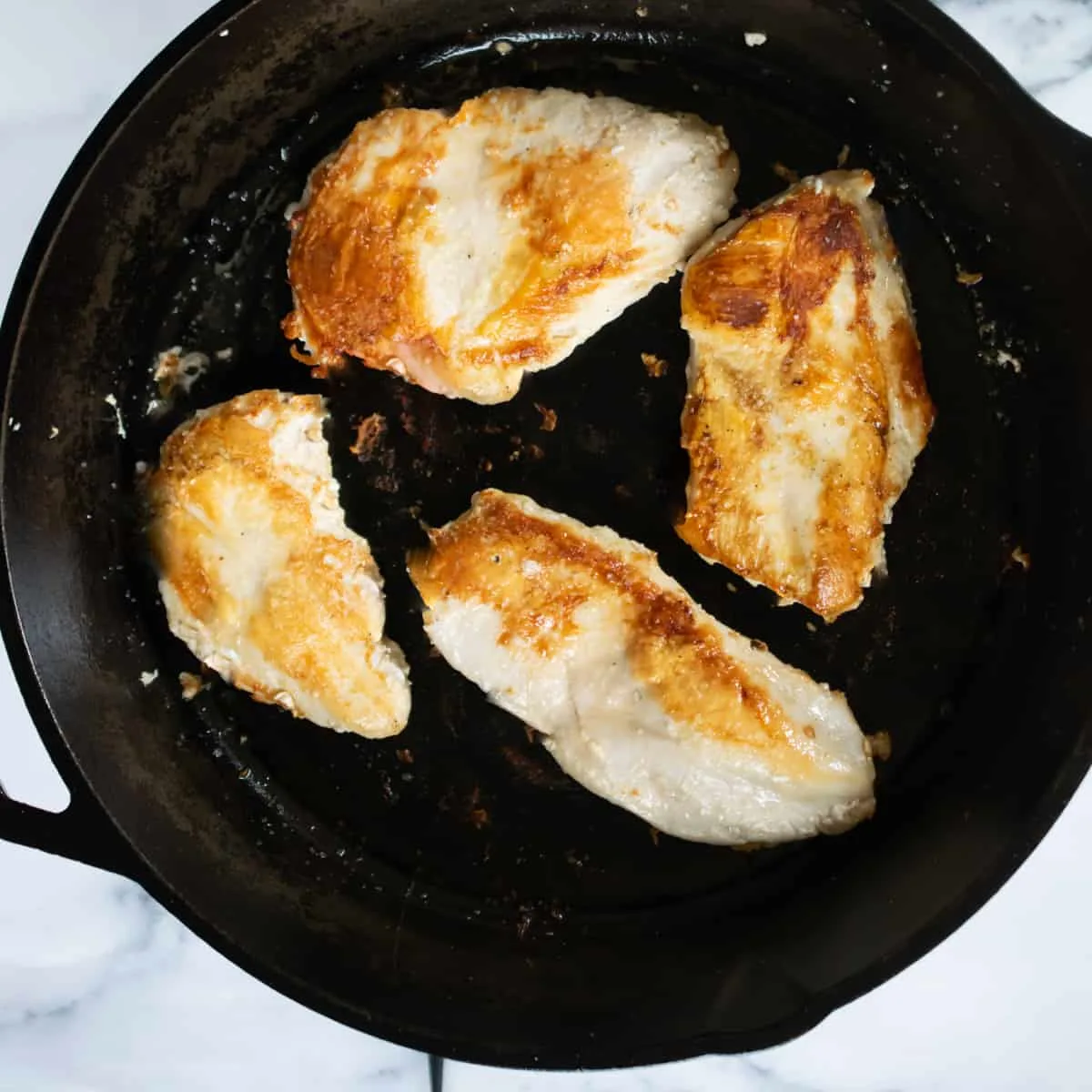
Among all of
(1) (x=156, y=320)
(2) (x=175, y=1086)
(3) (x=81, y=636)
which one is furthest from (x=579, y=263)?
(2) (x=175, y=1086)

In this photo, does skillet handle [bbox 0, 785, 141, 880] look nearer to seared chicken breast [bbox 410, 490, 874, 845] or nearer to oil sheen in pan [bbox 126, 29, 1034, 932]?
oil sheen in pan [bbox 126, 29, 1034, 932]

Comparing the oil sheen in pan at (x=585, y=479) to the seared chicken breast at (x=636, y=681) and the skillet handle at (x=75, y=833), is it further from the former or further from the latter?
the skillet handle at (x=75, y=833)

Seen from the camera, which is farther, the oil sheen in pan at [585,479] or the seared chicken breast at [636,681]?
the oil sheen in pan at [585,479]

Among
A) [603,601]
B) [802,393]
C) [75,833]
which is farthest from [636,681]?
[75,833]

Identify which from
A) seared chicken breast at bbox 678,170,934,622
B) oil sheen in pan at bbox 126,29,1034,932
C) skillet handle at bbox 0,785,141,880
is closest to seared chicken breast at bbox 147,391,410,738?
oil sheen in pan at bbox 126,29,1034,932

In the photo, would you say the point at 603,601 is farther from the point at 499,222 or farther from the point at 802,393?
the point at 499,222

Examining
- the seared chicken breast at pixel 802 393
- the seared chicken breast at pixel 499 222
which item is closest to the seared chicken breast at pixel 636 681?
the seared chicken breast at pixel 802 393

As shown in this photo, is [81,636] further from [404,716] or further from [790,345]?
[790,345]
